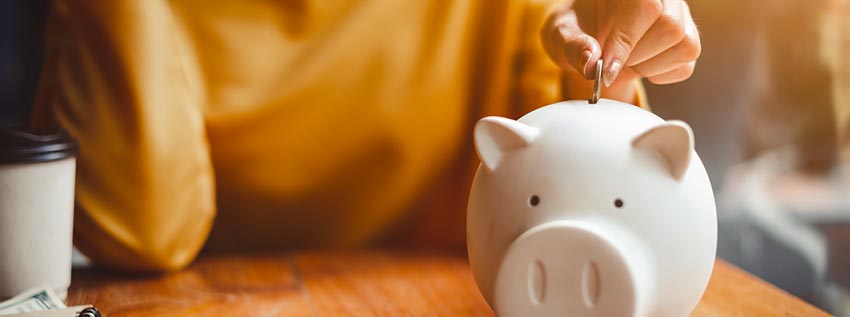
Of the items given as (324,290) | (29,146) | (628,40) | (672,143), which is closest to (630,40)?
(628,40)

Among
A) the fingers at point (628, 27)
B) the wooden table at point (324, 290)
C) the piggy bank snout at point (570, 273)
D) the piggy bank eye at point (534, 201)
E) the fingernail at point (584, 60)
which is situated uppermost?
the fingers at point (628, 27)

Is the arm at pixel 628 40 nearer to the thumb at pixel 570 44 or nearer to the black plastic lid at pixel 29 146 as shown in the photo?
the thumb at pixel 570 44

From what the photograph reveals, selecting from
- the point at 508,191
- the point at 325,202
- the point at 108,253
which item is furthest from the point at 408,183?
the point at 508,191

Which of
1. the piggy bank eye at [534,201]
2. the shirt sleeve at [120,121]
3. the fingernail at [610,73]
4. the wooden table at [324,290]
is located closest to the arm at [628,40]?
the fingernail at [610,73]

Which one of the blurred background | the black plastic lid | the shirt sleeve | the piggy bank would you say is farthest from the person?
the blurred background

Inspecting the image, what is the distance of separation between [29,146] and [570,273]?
49 centimetres

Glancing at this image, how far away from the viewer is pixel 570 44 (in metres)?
0.68

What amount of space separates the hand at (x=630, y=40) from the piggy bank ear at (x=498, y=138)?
91 millimetres

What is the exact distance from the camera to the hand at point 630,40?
0.65m

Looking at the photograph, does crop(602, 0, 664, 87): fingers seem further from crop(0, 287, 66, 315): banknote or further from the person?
crop(0, 287, 66, 315): banknote

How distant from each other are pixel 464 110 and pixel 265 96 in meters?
0.24

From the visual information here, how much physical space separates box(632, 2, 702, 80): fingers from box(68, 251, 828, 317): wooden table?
0.25 m

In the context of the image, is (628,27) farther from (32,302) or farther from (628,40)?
(32,302)

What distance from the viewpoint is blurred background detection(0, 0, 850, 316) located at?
1.58 meters
